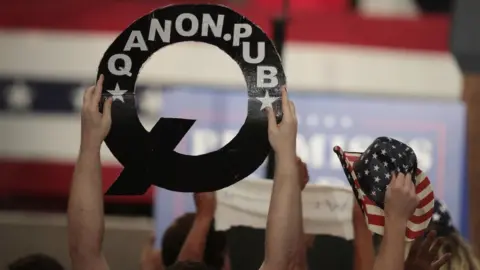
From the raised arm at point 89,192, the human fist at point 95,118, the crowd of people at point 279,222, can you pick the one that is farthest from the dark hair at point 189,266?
the human fist at point 95,118

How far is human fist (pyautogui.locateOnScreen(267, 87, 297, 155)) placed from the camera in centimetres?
91

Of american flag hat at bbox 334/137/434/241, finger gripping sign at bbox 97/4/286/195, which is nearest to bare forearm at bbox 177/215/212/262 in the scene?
finger gripping sign at bbox 97/4/286/195

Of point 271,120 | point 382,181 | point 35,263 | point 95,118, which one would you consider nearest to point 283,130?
point 271,120

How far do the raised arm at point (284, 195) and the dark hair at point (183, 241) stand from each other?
10cm

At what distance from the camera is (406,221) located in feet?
2.93

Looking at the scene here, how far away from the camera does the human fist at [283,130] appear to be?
Answer: 0.91 meters

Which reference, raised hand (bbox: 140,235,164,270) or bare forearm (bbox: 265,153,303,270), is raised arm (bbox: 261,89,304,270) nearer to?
bare forearm (bbox: 265,153,303,270)

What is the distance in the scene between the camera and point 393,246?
0.89m

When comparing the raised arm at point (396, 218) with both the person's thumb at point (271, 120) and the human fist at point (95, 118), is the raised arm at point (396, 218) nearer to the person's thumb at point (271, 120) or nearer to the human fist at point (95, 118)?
the person's thumb at point (271, 120)

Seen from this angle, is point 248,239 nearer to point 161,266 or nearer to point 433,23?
point 161,266

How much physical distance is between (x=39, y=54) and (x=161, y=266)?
0.40m

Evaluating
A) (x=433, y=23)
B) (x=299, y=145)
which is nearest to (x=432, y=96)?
(x=433, y=23)

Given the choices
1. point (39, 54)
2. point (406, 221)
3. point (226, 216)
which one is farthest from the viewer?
point (39, 54)

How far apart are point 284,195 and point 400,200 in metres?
0.15
